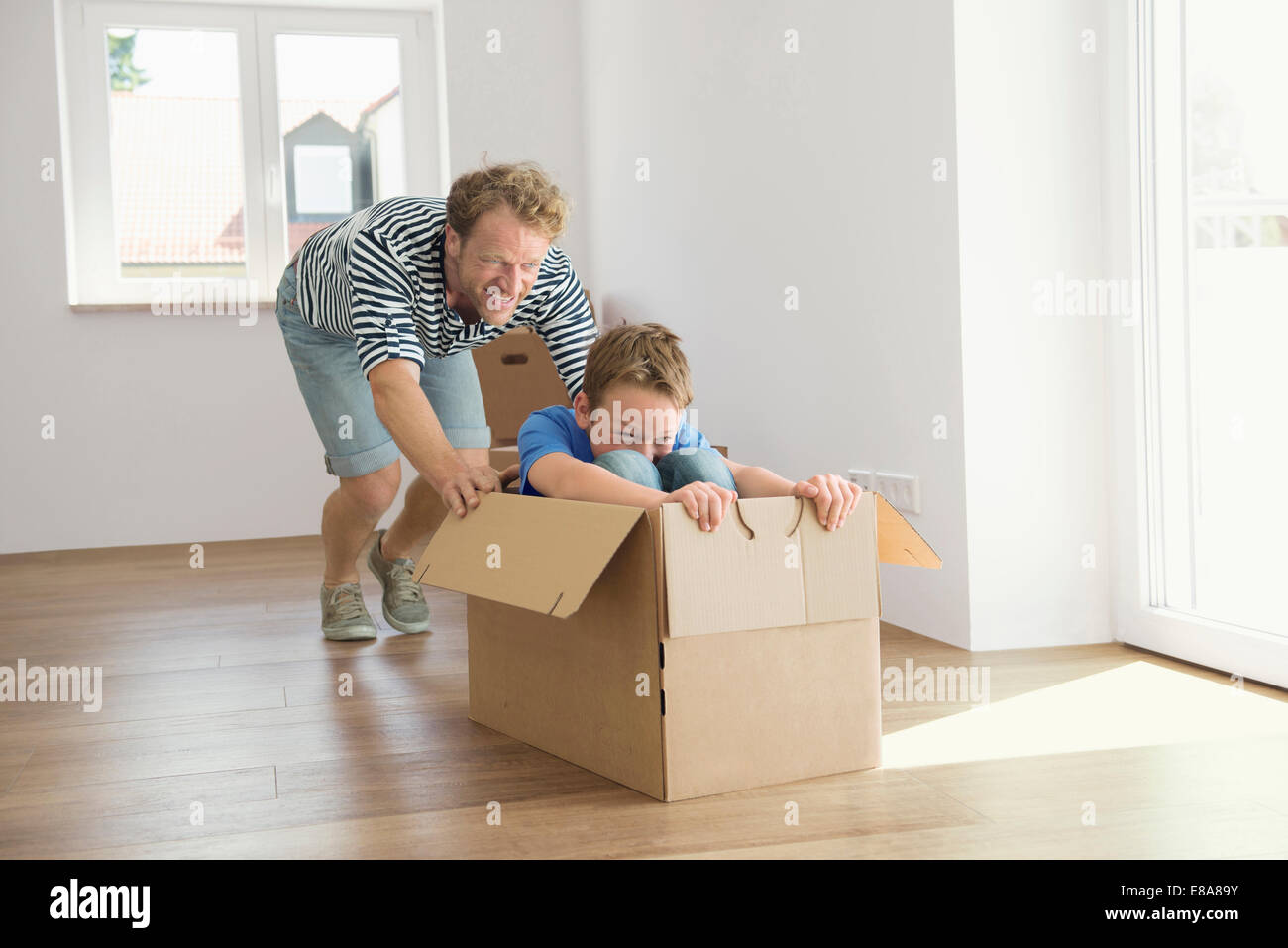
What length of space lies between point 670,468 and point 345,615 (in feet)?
3.44

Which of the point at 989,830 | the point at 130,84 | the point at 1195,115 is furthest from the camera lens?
the point at 130,84

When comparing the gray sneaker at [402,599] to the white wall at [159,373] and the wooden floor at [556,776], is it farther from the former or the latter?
the white wall at [159,373]

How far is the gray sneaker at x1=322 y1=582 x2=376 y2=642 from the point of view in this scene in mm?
2232

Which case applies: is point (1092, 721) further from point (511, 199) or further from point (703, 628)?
point (511, 199)

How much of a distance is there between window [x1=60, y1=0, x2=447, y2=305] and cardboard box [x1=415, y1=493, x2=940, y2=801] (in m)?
2.95

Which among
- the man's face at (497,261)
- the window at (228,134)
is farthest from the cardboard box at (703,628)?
the window at (228,134)

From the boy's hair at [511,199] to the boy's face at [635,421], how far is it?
277 millimetres

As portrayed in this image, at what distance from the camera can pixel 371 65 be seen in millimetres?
4059

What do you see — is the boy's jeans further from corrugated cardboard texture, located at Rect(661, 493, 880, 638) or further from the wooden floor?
the wooden floor

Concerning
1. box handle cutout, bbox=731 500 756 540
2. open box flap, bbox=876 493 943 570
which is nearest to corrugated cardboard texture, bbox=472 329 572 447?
open box flap, bbox=876 493 943 570

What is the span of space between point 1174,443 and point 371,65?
3.14 meters

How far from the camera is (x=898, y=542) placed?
1365mm
